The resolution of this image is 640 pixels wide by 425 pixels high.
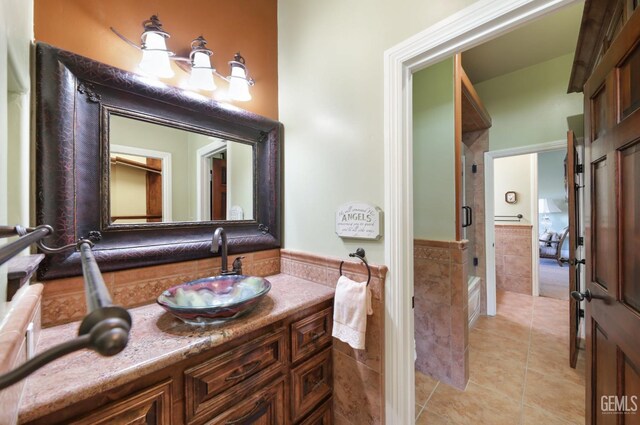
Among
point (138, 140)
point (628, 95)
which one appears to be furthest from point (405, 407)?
point (138, 140)

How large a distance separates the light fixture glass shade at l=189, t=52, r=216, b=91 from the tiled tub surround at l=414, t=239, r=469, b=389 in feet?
5.88

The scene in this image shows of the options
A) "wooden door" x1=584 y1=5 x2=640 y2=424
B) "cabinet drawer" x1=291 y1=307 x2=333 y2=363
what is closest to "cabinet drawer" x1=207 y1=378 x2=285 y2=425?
"cabinet drawer" x1=291 y1=307 x2=333 y2=363

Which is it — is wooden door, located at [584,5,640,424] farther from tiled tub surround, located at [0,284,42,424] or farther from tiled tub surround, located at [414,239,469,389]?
tiled tub surround, located at [0,284,42,424]

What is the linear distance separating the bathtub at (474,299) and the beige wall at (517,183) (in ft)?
6.15

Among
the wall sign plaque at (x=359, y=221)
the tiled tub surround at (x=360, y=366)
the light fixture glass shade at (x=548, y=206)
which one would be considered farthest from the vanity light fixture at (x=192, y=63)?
the light fixture glass shade at (x=548, y=206)

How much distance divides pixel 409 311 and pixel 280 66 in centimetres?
171

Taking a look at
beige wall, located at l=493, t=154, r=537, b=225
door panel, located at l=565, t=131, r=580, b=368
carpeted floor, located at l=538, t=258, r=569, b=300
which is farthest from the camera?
beige wall, located at l=493, t=154, r=537, b=225

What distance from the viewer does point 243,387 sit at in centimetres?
93

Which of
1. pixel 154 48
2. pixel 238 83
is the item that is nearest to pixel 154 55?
pixel 154 48

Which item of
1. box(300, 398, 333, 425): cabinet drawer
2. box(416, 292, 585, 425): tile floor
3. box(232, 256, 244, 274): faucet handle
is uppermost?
box(232, 256, 244, 274): faucet handle

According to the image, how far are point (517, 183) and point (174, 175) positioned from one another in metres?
5.01

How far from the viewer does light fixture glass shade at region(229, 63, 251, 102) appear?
1.38 metres

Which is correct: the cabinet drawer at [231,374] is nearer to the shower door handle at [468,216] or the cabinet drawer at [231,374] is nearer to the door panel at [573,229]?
the door panel at [573,229]

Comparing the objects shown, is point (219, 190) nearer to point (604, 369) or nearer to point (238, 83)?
point (238, 83)
